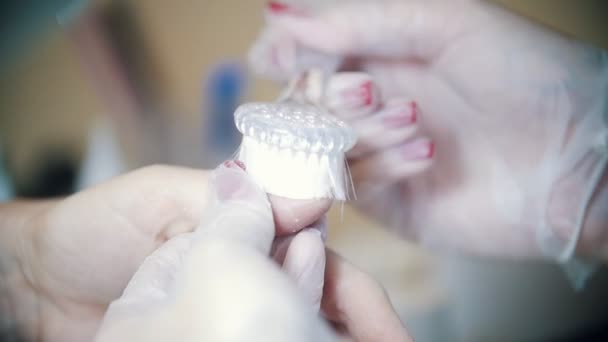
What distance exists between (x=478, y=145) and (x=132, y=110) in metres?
0.57

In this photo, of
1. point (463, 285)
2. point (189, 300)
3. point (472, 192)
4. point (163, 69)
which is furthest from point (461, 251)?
point (163, 69)

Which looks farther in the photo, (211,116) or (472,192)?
(211,116)

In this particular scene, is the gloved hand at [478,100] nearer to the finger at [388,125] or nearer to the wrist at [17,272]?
the finger at [388,125]

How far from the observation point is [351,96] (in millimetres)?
420

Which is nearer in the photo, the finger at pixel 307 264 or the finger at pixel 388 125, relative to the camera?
the finger at pixel 307 264

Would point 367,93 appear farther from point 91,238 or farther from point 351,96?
point 91,238

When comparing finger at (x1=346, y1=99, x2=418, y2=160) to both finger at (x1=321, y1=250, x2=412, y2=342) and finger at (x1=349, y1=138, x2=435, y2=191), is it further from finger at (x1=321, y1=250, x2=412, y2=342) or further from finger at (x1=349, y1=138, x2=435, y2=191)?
finger at (x1=321, y1=250, x2=412, y2=342)

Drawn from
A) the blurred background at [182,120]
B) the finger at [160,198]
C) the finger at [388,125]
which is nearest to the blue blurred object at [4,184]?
the blurred background at [182,120]

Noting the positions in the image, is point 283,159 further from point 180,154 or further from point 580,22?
point 580,22

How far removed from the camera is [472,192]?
542mm

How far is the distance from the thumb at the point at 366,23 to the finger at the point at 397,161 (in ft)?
0.38

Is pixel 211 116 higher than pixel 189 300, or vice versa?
pixel 189 300

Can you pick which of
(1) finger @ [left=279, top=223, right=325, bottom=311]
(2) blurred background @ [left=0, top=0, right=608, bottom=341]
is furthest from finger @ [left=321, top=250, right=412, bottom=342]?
(2) blurred background @ [left=0, top=0, right=608, bottom=341]

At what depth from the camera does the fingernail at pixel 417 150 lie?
0.45 m
